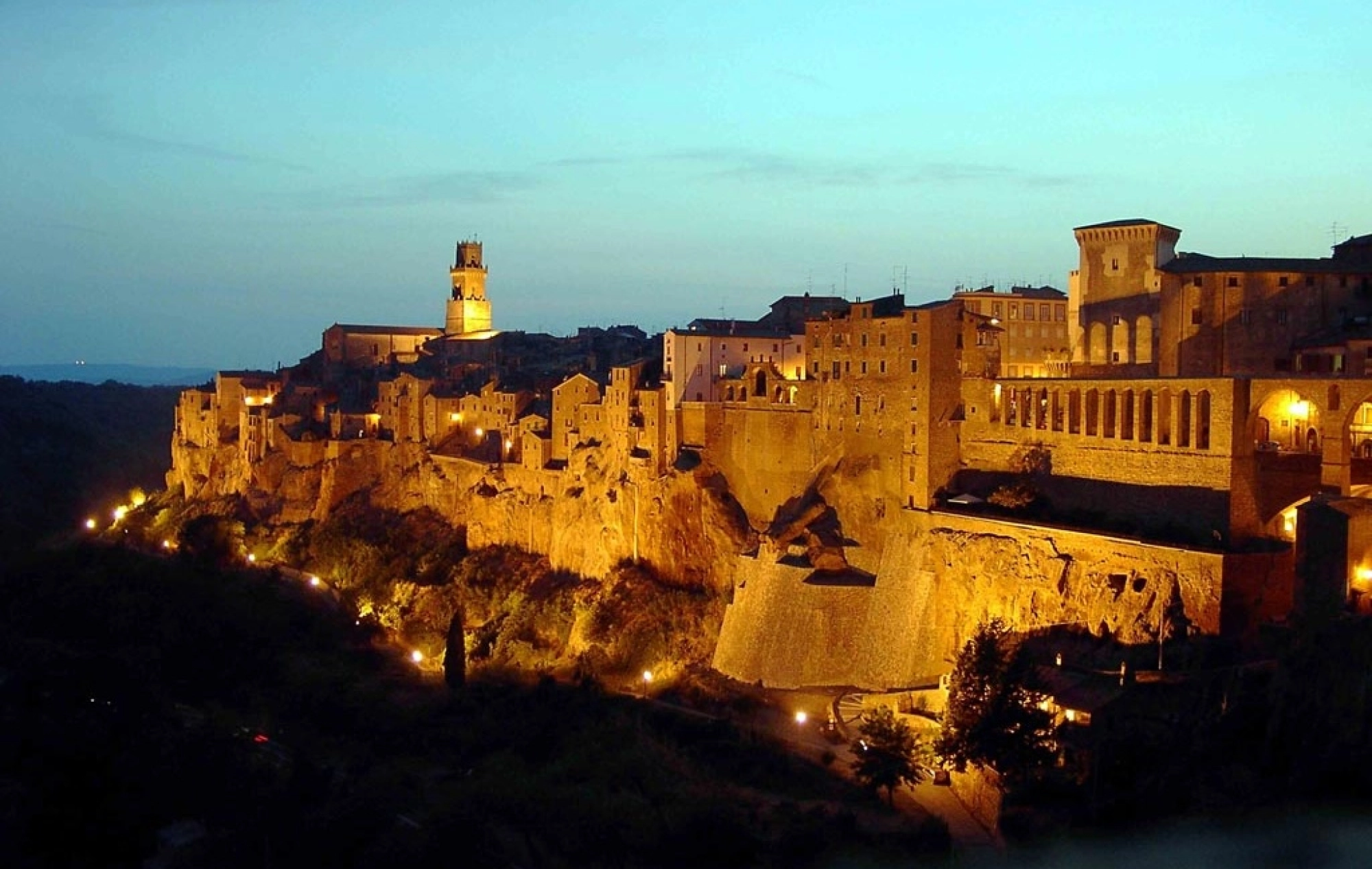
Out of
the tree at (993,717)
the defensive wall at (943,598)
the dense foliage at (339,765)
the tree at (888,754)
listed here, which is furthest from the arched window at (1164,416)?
the dense foliage at (339,765)

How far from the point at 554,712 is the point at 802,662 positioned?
7.49 m

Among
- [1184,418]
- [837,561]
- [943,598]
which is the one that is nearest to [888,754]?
[943,598]

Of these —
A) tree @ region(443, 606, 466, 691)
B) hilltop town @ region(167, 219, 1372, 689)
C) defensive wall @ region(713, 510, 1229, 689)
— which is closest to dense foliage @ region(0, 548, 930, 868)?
tree @ region(443, 606, 466, 691)

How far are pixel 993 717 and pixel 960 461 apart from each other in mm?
10728

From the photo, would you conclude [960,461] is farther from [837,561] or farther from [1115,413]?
[1115,413]

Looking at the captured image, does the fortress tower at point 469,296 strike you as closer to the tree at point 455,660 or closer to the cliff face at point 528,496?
the cliff face at point 528,496

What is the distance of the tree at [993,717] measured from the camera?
2502 centimetres

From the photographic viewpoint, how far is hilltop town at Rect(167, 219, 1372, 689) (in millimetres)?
27953

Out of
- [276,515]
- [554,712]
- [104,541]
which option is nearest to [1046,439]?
[554,712]

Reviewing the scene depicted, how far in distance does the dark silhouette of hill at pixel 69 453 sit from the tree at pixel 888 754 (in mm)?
47939

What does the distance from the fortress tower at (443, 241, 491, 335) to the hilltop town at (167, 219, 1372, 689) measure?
2038 cm

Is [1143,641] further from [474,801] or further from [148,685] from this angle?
[148,685]

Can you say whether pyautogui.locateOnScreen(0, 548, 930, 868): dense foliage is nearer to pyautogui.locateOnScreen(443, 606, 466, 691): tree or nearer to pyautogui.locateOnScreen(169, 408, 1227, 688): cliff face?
pyautogui.locateOnScreen(443, 606, 466, 691): tree

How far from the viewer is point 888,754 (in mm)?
26672
